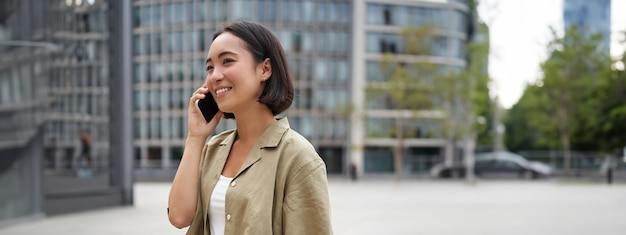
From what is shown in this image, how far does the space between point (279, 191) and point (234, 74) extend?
379mm

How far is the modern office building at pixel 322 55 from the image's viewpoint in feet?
190

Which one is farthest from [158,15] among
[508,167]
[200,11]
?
[508,167]

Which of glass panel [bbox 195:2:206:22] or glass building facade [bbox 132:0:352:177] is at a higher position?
glass panel [bbox 195:2:206:22]

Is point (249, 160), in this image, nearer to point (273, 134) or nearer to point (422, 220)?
point (273, 134)

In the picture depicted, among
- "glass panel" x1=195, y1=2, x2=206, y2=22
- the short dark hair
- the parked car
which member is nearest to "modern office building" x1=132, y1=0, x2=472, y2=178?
"glass panel" x1=195, y1=2, x2=206, y2=22

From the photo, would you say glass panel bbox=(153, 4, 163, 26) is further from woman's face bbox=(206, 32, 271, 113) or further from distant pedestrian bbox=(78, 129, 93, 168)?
woman's face bbox=(206, 32, 271, 113)

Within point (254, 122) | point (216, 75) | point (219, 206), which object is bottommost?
point (219, 206)

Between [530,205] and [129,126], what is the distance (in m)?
11.5

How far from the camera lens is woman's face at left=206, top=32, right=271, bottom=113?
7.04 feet

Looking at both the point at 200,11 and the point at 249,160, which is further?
the point at 200,11

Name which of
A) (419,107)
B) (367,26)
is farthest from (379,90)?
(367,26)

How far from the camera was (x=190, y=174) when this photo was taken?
224 centimetres

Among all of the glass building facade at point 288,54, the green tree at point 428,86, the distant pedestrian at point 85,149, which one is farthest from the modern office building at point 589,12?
the distant pedestrian at point 85,149

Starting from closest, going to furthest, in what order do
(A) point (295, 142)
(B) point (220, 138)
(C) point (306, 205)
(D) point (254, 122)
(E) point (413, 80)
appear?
(C) point (306, 205) < (A) point (295, 142) < (D) point (254, 122) < (B) point (220, 138) < (E) point (413, 80)
